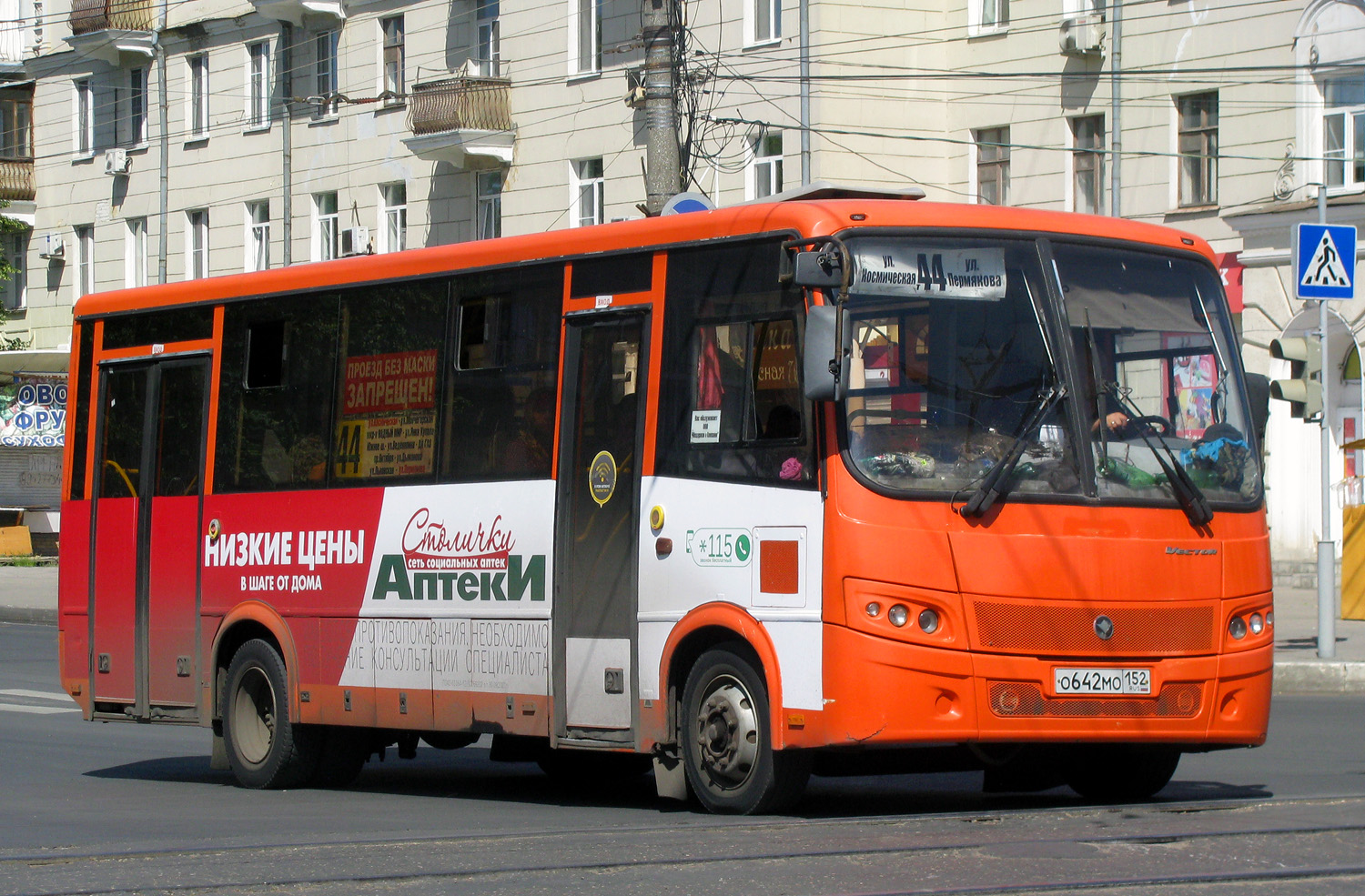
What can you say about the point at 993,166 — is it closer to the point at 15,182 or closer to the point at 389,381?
the point at 389,381

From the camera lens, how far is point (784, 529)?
30.8ft

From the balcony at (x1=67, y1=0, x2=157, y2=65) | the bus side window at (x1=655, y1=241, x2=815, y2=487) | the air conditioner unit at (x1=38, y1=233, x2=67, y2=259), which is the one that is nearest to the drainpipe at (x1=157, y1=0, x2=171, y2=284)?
the balcony at (x1=67, y1=0, x2=157, y2=65)

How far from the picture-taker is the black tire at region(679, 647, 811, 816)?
941 cm

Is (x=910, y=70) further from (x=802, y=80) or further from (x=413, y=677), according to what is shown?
(x=413, y=677)

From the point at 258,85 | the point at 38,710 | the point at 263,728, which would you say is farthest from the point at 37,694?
the point at 258,85

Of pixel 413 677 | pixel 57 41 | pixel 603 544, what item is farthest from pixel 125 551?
pixel 57 41

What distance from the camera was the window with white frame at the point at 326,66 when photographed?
42281mm

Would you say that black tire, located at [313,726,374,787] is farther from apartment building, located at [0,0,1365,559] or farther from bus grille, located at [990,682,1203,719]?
apartment building, located at [0,0,1365,559]

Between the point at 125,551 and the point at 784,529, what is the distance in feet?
19.1

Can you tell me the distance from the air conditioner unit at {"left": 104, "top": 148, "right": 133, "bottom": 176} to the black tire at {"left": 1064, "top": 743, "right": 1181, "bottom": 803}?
40402mm

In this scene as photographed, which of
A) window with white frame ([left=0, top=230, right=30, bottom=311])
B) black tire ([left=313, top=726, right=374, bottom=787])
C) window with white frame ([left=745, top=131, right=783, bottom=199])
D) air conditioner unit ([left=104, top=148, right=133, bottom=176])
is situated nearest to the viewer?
black tire ([left=313, top=726, right=374, bottom=787])

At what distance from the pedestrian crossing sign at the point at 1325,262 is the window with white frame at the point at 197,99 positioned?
105 feet

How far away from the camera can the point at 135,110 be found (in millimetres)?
47844

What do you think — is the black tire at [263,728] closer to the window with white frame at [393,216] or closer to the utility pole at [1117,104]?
the utility pole at [1117,104]
